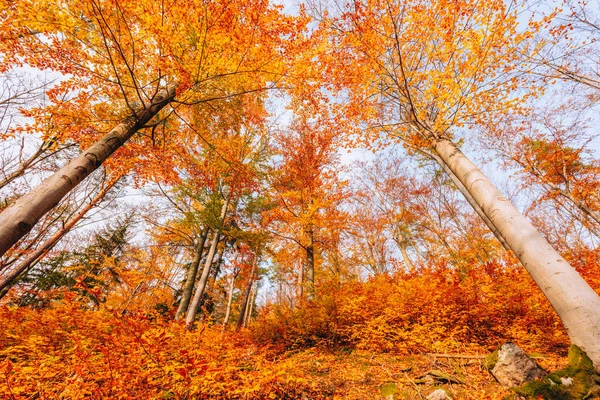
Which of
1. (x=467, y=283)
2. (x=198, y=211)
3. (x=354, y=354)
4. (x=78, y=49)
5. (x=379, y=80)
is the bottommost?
(x=354, y=354)

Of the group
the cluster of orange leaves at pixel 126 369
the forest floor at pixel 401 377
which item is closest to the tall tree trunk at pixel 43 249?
the cluster of orange leaves at pixel 126 369

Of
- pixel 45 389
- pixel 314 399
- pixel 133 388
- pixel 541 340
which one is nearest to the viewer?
pixel 45 389

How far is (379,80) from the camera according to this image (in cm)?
585

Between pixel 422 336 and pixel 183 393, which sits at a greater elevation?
pixel 422 336

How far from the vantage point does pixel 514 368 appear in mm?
2906

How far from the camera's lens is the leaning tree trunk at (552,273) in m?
2.22

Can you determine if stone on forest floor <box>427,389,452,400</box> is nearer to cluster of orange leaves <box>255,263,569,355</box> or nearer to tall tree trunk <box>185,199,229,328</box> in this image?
cluster of orange leaves <box>255,263,569,355</box>

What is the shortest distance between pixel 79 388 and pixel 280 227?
8018 mm

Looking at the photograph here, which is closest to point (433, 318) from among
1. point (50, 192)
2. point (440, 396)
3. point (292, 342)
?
point (440, 396)

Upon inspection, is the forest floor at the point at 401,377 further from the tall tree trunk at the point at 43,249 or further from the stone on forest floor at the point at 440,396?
the tall tree trunk at the point at 43,249

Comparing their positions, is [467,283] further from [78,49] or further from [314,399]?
[78,49]

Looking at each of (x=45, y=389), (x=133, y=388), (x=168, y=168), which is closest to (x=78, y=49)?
(x=168, y=168)

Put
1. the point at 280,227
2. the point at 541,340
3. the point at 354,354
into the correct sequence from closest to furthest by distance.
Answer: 1. the point at 541,340
2. the point at 354,354
3. the point at 280,227

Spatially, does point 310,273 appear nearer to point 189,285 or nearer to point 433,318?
point 433,318
